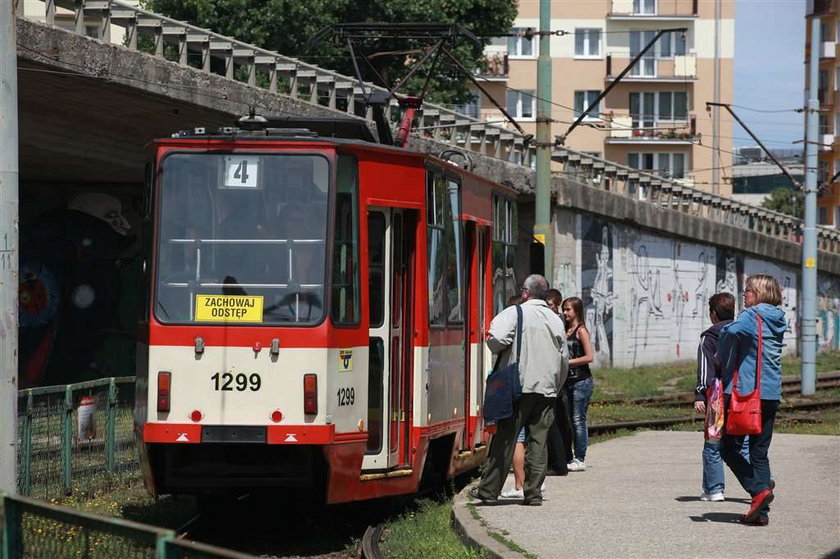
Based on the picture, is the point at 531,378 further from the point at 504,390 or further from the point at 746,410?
the point at 746,410

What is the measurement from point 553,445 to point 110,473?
4.56 meters

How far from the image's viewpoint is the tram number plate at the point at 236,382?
35.3 ft

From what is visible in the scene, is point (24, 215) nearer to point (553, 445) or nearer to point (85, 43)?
point (85, 43)

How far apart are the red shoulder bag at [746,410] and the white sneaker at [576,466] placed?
406 cm

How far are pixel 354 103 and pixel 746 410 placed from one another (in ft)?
74.8

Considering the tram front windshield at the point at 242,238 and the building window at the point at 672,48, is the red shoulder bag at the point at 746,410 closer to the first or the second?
the tram front windshield at the point at 242,238

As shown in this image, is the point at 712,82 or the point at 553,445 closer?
the point at 553,445

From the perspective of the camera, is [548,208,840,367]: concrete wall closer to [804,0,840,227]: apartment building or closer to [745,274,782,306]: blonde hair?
[745,274,782,306]: blonde hair

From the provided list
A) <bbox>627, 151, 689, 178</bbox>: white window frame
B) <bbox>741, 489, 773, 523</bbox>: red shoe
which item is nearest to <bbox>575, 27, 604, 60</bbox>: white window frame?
<bbox>627, 151, 689, 178</bbox>: white window frame

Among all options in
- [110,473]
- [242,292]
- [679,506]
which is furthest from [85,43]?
[679,506]

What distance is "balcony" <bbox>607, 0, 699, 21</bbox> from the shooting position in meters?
68.9

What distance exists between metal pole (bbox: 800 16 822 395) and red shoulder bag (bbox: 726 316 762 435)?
1939 centimetres

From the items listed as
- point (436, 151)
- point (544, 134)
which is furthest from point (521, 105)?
point (544, 134)

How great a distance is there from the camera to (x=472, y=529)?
10258mm
